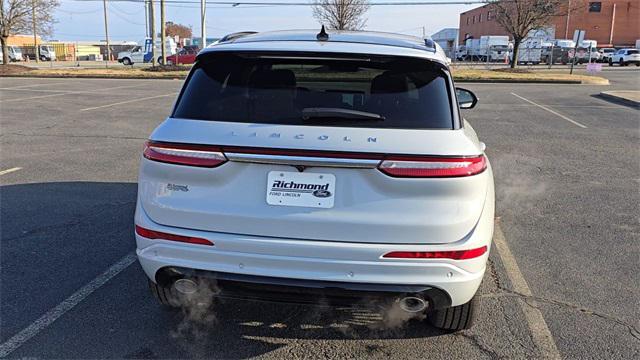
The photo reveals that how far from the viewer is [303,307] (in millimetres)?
→ 3574

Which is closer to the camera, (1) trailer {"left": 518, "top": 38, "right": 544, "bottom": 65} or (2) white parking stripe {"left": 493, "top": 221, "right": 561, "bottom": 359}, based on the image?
(2) white parking stripe {"left": 493, "top": 221, "right": 561, "bottom": 359}

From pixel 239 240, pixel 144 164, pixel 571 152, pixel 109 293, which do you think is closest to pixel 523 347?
pixel 239 240

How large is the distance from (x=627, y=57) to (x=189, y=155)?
5964cm

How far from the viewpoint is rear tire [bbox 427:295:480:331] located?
10.2 feet

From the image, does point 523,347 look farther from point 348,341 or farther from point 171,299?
point 171,299

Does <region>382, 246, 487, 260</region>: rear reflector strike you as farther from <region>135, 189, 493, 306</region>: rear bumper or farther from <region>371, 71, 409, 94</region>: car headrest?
<region>371, 71, 409, 94</region>: car headrest

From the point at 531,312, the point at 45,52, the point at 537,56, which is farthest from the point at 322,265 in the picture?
the point at 45,52

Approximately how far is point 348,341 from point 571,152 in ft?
24.4

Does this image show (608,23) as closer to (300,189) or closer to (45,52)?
(45,52)

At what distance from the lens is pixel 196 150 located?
2662mm

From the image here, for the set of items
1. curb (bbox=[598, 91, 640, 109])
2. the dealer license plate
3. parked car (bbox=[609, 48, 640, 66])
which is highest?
parked car (bbox=[609, 48, 640, 66])

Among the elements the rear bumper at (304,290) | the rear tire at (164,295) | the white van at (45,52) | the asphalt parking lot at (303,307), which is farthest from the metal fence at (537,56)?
the rear bumper at (304,290)

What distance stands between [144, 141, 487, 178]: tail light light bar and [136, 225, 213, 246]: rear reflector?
1.22 feet

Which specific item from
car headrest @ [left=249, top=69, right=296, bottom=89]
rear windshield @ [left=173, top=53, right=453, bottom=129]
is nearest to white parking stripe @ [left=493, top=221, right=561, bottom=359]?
rear windshield @ [left=173, top=53, right=453, bottom=129]
